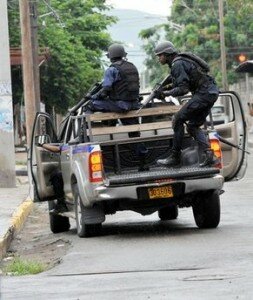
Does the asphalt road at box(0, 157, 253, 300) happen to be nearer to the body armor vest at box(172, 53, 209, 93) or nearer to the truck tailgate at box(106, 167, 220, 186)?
the truck tailgate at box(106, 167, 220, 186)

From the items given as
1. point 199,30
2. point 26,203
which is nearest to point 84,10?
point 199,30

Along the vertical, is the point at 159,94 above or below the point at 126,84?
below

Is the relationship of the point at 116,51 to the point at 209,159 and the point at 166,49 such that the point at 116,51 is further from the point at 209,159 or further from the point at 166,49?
the point at 209,159

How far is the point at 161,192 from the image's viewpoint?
13.5 meters

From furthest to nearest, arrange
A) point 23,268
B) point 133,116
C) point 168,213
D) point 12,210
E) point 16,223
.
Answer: point 12,210 < point 16,223 < point 168,213 < point 133,116 < point 23,268

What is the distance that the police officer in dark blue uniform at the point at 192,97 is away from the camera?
1373cm

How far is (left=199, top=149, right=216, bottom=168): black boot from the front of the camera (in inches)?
539

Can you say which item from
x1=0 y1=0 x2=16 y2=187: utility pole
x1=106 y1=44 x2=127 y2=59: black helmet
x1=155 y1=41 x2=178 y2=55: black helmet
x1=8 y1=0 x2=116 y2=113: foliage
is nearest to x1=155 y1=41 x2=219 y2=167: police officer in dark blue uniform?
x1=155 y1=41 x2=178 y2=55: black helmet

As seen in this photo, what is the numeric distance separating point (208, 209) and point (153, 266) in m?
3.45

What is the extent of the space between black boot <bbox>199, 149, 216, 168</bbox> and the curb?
2.62 meters

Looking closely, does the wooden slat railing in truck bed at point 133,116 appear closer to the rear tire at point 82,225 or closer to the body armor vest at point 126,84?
the body armor vest at point 126,84

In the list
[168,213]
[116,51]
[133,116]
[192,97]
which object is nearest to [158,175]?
[133,116]

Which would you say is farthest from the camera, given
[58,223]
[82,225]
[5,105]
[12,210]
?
[5,105]

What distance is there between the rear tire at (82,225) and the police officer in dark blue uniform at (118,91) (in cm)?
112
